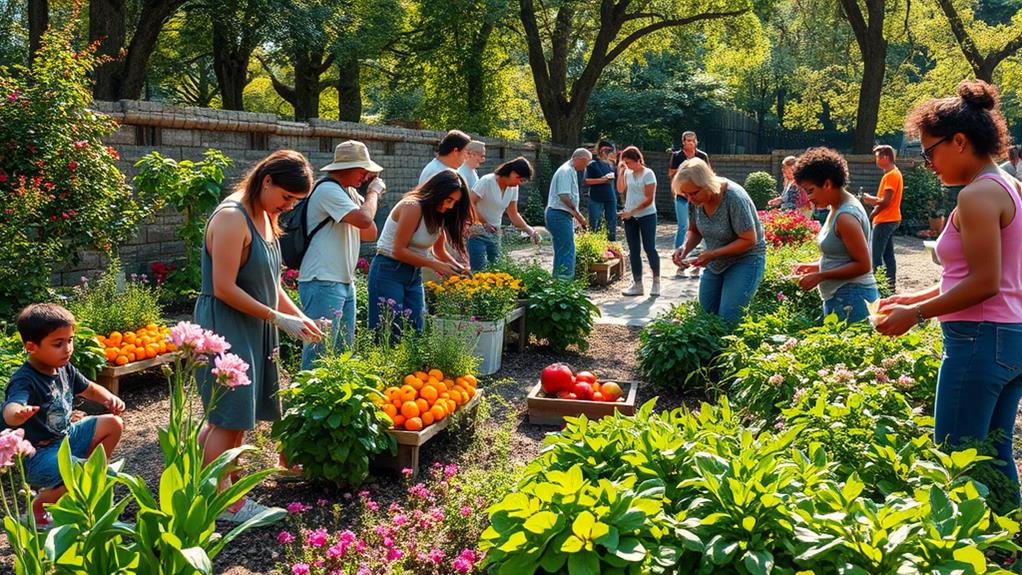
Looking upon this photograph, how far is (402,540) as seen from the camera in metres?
3.48

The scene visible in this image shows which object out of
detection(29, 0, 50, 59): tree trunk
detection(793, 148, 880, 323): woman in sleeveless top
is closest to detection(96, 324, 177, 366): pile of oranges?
detection(793, 148, 880, 323): woman in sleeveless top

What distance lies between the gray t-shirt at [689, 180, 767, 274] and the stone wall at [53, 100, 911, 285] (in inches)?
217

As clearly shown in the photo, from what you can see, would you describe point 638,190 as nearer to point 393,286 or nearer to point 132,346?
point 393,286

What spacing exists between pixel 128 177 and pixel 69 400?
17.6 feet

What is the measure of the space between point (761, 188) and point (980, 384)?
20350 mm

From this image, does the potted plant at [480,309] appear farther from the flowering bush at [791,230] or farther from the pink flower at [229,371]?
the flowering bush at [791,230]

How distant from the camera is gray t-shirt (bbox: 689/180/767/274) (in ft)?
18.8

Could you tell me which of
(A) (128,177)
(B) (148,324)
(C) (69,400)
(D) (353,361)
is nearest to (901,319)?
(D) (353,361)

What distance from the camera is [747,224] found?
18.8 feet

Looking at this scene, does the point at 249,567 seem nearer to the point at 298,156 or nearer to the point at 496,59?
the point at 298,156

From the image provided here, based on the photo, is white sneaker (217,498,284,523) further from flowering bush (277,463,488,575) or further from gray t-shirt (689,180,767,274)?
gray t-shirt (689,180,767,274)

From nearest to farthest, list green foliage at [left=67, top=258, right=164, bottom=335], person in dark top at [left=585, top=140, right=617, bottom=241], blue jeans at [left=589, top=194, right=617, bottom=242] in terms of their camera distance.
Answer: green foliage at [left=67, top=258, right=164, bottom=335], person in dark top at [left=585, top=140, right=617, bottom=241], blue jeans at [left=589, top=194, right=617, bottom=242]

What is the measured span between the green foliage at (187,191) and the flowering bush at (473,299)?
9.57 ft

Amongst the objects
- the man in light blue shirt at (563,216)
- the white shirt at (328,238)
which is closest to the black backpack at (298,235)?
the white shirt at (328,238)
